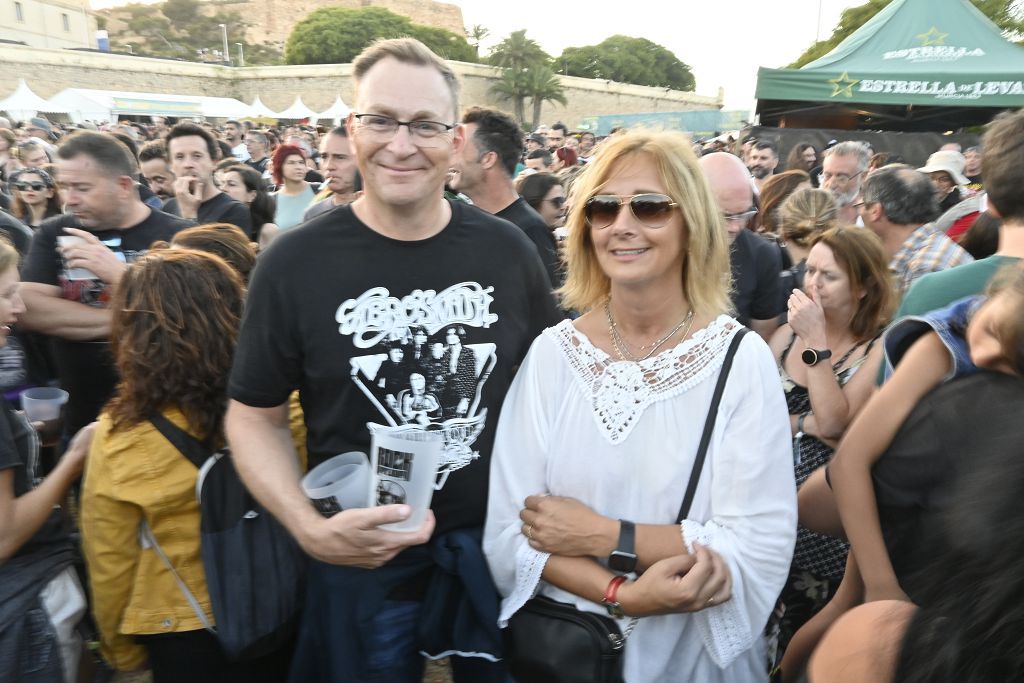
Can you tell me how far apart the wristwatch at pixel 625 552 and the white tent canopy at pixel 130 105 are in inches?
1215

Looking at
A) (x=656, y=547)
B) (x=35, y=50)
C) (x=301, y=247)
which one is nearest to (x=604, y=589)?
(x=656, y=547)

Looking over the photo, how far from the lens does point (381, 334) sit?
1.68 m

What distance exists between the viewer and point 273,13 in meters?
87.2

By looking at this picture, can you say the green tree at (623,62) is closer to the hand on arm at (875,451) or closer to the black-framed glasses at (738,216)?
the black-framed glasses at (738,216)

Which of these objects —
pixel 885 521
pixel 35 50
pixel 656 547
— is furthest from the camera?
pixel 35 50

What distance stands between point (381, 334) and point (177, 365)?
2.17 feet

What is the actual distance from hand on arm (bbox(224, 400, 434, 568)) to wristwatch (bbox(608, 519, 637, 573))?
Result: 417 mm

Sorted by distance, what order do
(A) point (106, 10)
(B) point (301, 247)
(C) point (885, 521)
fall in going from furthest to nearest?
(A) point (106, 10)
(B) point (301, 247)
(C) point (885, 521)

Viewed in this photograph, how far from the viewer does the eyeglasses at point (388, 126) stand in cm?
172

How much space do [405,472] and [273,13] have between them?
101 m

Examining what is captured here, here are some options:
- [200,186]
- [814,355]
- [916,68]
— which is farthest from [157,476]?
[916,68]

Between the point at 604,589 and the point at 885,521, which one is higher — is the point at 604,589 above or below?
below

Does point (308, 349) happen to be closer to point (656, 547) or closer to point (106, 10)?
point (656, 547)

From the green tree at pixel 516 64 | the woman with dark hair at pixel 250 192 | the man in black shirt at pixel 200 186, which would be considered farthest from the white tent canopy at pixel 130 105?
the green tree at pixel 516 64
